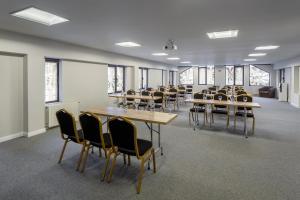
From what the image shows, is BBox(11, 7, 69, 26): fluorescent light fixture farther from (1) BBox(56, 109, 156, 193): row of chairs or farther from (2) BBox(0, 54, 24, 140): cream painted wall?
(1) BBox(56, 109, 156, 193): row of chairs

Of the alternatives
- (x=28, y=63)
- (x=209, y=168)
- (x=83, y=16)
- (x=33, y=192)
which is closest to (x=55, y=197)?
(x=33, y=192)

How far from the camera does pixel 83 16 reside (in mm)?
3406

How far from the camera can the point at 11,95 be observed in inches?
183

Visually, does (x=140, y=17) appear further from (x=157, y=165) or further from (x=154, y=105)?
(x=154, y=105)

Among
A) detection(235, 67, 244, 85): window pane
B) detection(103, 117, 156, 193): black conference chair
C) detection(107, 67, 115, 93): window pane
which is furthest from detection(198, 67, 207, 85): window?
detection(103, 117, 156, 193): black conference chair

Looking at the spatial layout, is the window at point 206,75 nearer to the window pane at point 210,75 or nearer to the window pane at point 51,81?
the window pane at point 210,75

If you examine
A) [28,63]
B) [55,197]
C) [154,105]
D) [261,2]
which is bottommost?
[55,197]

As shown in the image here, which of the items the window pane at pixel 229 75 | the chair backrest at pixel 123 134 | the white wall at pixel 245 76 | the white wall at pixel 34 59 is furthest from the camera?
the window pane at pixel 229 75

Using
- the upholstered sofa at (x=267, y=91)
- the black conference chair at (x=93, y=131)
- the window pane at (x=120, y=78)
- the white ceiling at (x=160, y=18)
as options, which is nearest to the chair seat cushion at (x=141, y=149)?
the black conference chair at (x=93, y=131)

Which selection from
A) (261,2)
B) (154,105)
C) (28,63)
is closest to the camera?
(261,2)

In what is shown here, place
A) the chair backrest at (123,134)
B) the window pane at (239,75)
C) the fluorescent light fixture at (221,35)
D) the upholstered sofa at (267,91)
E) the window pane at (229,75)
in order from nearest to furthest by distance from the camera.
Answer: the chair backrest at (123,134) → the fluorescent light fixture at (221,35) → the upholstered sofa at (267,91) → the window pane at (239,75) → the window pane at (229,75)

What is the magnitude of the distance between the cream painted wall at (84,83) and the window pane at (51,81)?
0.25 meters

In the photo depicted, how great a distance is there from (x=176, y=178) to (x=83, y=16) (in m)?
2.99

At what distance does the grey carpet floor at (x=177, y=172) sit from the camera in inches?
99.2
